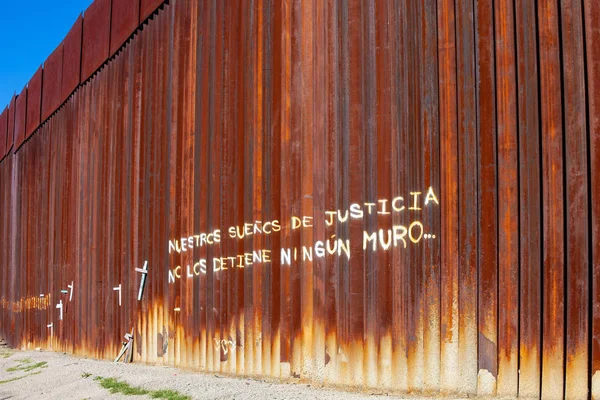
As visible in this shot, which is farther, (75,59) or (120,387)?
(75,59)

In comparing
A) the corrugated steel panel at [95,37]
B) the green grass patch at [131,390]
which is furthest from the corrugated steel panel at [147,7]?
the green grass patch at [131,390]

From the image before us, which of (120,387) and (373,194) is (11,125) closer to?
(120,387)

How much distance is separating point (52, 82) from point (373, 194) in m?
12.7

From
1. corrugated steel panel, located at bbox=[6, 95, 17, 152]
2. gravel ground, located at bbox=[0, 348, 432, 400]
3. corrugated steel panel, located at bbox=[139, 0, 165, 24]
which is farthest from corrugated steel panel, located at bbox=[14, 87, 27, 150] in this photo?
corrugated steel panel, located at bbox=[139, 0, 165, 24]

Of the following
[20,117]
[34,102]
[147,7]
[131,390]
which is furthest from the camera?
[20,117]

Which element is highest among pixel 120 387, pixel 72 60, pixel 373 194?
pixel 72 60

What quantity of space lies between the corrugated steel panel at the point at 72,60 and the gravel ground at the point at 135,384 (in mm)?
6074

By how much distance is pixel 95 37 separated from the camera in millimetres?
13961

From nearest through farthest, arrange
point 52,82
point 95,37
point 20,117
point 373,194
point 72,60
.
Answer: point 373,194 < point 95,37 < point 72,60 < point 52,82 < point 20,117

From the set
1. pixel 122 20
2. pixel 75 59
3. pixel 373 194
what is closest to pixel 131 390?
pixel 373 194

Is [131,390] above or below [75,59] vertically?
below

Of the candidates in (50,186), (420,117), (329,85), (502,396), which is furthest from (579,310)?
(50,186)

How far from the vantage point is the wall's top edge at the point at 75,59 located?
40.2 feet

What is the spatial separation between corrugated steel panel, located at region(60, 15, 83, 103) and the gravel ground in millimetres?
6074
